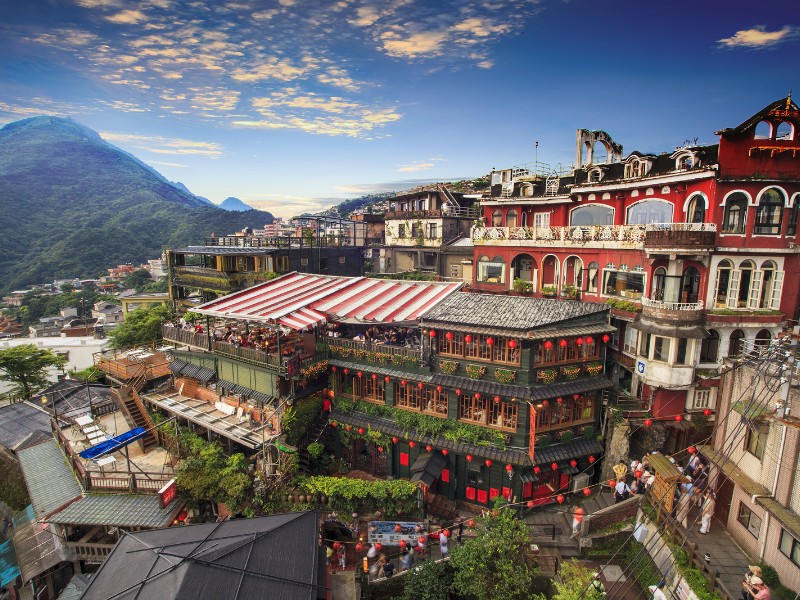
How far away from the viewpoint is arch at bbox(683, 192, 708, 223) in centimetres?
2384

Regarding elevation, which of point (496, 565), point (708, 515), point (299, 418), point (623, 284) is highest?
point (623, 284)

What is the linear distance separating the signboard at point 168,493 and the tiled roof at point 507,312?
55.2ft

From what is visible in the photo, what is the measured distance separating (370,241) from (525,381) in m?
42.7

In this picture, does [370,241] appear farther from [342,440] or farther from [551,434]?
[551,434]

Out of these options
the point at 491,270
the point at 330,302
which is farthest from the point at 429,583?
the point at 491,270

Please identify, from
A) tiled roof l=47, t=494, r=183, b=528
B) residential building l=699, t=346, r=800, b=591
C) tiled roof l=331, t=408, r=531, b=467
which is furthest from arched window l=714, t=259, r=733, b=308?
tiled roof l=47, t=494, r=183, b=528

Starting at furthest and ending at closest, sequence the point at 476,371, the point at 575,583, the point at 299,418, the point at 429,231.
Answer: the point at 429,231
the point at 299,418
the point at 476,371
the point at 575,583

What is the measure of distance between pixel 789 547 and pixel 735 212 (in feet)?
54.9

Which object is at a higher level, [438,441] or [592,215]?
[592,215]

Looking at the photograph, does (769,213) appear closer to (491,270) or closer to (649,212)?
(649,212)

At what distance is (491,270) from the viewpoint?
36.8 meters

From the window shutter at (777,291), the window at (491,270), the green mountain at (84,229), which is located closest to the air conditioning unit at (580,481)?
the window shutter at (777,291)

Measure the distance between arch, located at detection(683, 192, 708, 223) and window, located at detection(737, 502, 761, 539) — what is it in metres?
15.2

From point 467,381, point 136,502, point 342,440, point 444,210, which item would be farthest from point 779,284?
point 136,502
